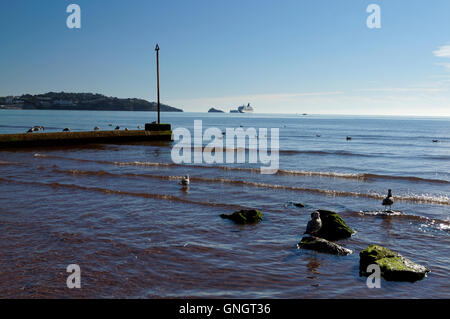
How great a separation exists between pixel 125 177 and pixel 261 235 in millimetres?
10905

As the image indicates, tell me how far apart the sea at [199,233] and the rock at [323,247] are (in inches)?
9.9

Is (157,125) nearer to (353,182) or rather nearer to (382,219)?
(353,182)

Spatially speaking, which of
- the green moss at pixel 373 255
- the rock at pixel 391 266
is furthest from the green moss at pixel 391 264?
the green moss at pixel 373 255

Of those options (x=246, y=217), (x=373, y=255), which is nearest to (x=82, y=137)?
(x=246, y=217)

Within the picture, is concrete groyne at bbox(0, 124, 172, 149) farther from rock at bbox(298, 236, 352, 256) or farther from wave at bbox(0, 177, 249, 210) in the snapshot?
rock at bbox(298, 236, 352, 256)

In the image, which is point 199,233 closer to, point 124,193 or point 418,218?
point 124,193

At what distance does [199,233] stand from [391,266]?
4786 millimetres

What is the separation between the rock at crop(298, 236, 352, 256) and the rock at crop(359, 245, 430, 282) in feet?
2.66

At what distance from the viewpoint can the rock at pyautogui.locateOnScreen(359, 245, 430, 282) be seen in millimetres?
7035

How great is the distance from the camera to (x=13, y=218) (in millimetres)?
10430

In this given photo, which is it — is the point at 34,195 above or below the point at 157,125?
below

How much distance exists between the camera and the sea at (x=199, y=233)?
6633 mm
